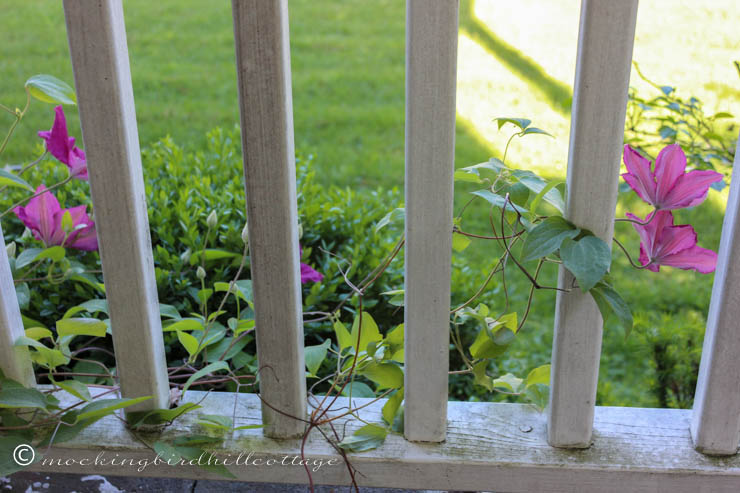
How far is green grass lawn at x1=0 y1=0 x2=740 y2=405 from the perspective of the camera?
3.40 meters

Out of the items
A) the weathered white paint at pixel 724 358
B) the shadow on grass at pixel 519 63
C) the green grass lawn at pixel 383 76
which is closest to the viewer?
the weathered white paint at pixel 724 358

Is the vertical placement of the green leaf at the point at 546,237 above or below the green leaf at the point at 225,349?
above

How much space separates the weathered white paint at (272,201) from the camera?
0.95 m

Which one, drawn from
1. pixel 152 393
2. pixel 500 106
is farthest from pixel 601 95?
pixel 500 106

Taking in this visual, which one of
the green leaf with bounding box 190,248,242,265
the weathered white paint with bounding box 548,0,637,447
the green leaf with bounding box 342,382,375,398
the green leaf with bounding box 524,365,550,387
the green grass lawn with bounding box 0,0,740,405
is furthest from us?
the green grass lawn with bounding box 0,0,740,405

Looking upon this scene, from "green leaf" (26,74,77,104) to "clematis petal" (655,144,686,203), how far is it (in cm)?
98

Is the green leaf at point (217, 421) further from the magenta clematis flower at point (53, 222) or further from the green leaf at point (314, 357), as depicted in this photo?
the magenta clematis flower at point (53, 222)

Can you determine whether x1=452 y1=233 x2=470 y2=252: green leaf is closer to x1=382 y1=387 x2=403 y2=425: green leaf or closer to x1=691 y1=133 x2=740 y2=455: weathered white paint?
x1=382 y1=387 x2=403 y2=425: green leaf

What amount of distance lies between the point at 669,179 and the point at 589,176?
0.13 m

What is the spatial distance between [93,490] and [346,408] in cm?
52

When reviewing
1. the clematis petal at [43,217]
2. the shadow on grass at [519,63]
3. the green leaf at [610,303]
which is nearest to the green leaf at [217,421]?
the clematis petal at [43,217]

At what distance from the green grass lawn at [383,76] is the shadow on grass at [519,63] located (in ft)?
0.04

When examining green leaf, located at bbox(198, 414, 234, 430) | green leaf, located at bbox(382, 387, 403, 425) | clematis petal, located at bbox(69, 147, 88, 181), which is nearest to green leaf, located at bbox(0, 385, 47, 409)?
green leaf, located at bbox(198, 414, 234, 430)

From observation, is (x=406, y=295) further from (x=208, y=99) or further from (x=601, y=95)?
(x=208, y=99)
